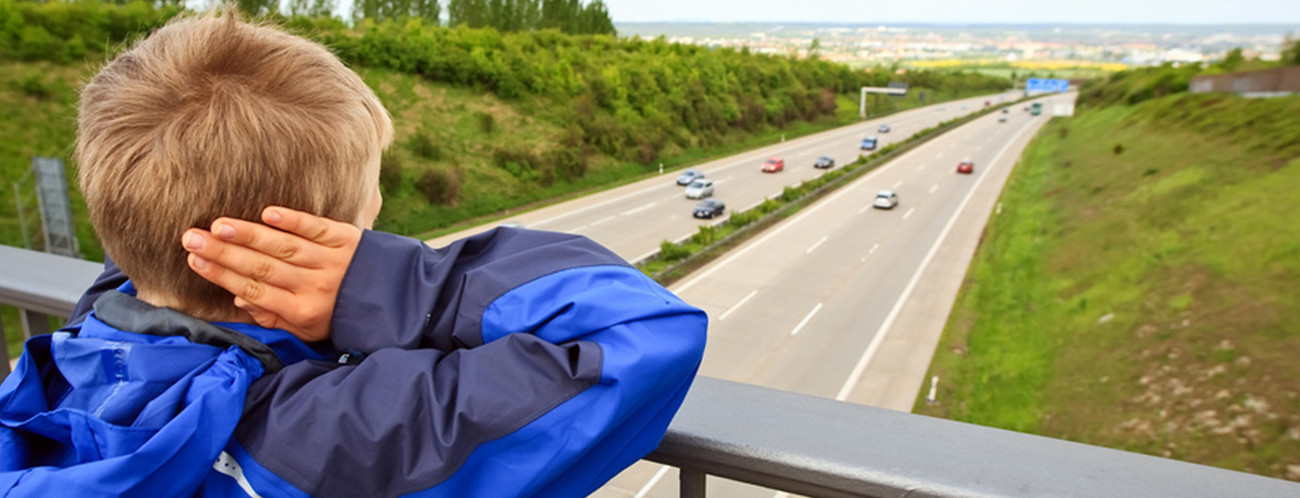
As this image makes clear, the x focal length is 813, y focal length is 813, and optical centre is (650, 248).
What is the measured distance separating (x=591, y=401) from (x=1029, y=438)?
1.33ft

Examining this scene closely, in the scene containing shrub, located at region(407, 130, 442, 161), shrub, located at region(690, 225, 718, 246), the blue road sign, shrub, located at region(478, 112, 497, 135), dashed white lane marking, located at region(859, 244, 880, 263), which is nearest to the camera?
shrub, located at region(690, 225, 718, 246)

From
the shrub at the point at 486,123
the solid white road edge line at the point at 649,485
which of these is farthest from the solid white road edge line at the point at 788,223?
the shrub at the point at 486,123

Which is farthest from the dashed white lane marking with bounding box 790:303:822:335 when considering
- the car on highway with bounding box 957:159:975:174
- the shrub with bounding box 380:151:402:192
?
the car on highway with bounding box 957:159:975:174

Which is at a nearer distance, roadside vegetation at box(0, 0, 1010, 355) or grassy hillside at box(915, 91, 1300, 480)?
grassy hillside at box(915, 91, 1300, 480)

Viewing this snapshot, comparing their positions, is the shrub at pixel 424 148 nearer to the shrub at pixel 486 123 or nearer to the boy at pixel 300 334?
the shrub at pixel 486 123

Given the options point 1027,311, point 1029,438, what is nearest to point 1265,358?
point 1027,311

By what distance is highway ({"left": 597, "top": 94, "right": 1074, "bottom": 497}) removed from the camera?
9.16 m

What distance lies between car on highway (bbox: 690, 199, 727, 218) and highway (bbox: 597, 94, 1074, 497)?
806mm

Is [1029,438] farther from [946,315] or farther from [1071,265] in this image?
[1071,265]

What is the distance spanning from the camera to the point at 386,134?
2.56 feet

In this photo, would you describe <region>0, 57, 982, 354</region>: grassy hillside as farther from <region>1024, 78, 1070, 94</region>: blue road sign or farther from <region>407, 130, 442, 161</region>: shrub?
<region>1024, 78, 1070, 94</region>: blue road sign

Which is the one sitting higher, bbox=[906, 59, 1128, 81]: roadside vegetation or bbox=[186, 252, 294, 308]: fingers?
bbox=[186, 252, 294, 308]: fingers

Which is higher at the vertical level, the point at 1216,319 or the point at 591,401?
the point at 591,401

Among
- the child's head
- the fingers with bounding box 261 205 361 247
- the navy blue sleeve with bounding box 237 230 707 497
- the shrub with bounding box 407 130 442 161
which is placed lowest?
the shrub with bounding box 407 130 442 161
